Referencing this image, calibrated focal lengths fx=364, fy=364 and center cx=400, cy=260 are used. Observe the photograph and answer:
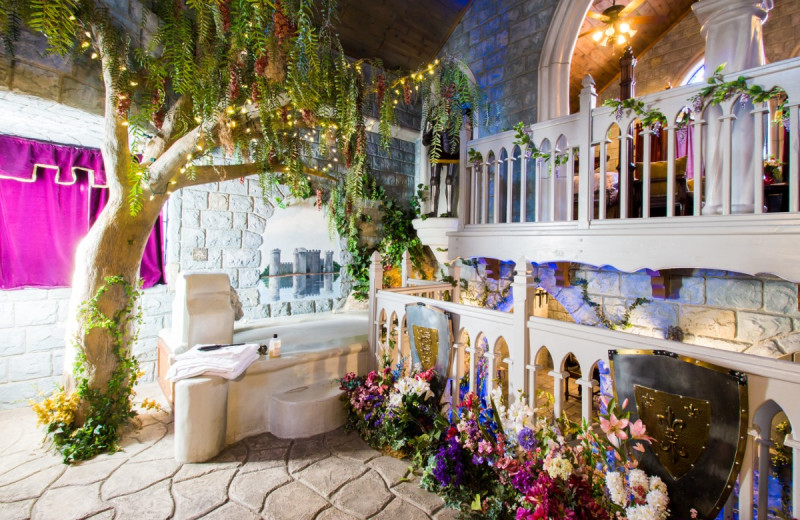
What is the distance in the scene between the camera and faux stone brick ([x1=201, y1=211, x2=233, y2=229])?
414 cm

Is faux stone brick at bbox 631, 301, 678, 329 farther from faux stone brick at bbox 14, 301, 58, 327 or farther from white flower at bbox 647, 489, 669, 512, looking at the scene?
faux stone brick at bbox 14, 301, 58, 327

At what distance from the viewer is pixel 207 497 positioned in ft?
6.87

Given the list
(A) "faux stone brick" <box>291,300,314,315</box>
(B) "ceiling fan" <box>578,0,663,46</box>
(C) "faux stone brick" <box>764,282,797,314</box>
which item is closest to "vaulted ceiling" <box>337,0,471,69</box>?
(B) "ceiling fan" <box>578,0,663,46</box>

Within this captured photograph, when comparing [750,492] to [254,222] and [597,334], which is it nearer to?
[597,334]

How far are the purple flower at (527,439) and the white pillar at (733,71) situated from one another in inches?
82.4

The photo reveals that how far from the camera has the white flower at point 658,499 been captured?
4.61 feet

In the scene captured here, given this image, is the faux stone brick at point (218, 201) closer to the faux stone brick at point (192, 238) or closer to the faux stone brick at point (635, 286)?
the faux stone brick at point (192, 238)

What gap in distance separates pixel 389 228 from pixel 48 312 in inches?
156

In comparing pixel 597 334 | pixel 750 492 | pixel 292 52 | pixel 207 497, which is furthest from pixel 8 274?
pixel 750 492

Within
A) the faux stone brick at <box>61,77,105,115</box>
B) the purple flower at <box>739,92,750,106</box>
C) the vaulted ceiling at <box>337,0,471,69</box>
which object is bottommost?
the purple flower at <box>739,92,750,106</box>

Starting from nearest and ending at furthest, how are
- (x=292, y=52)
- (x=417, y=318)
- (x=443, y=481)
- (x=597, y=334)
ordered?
(x=597, y=334), (x=443, y=481), (x=292, y=52), (x=417, y=318)

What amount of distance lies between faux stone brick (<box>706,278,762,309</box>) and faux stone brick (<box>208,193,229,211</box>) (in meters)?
4.94

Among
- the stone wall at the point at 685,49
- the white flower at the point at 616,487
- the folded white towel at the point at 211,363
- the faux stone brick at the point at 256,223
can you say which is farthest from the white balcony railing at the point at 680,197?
the stone wall at the point at 685,49

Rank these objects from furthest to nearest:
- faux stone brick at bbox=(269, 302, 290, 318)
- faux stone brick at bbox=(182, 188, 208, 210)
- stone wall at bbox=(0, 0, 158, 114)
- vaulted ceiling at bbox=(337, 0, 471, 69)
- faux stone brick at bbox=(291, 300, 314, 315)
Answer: vaulted ceiling at bbox=(337, 0, 471, 69) → faux stone brick at bbox=(291, 300, 314, 315) → faux stone brick at bbox=(269, 302, 290, 318) → faux stone brick at bbox=(182, 188, 208, 210) → stone wall at bbox=(0, 0, 158, 114)
